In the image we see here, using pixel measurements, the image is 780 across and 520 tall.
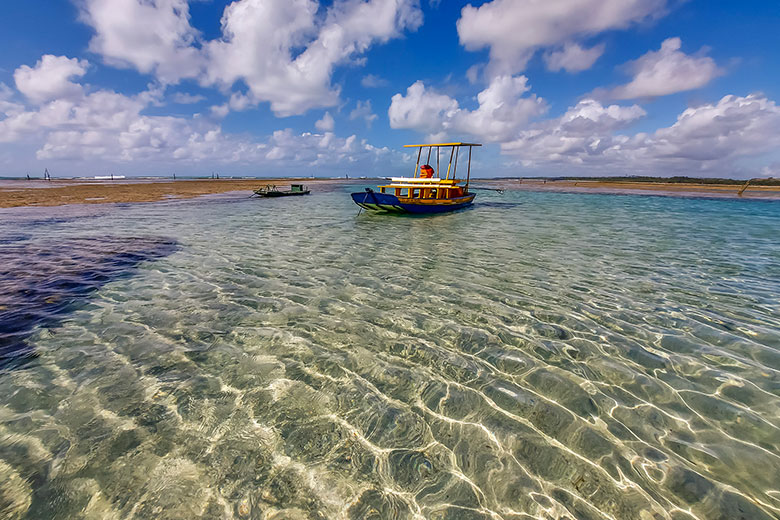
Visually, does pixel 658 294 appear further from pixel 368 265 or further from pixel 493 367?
pixel 368 265

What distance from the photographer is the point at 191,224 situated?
22.2 meters

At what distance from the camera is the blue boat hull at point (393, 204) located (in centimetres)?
2559

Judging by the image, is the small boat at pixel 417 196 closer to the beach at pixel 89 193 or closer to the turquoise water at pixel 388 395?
the turquoise water at pixel 388 395

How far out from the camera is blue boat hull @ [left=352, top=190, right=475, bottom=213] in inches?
1007

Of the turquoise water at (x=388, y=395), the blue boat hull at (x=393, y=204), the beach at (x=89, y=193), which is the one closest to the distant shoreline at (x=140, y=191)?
the beach at (x=89, y=193)

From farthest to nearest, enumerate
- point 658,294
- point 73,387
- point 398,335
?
point 658,294 < point 398,335 < point 73,387

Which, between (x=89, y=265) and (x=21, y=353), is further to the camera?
(x=89, y=265)

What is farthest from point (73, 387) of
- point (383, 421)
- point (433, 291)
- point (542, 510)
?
point (433, 291)

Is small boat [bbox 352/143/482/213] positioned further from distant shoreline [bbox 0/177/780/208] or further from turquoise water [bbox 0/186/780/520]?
distant shoreline [bbox 0/177/780/208]

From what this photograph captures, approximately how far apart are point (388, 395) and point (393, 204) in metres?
22.7

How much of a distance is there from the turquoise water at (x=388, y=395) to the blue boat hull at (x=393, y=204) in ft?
51.8

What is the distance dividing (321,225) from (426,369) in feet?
62.3

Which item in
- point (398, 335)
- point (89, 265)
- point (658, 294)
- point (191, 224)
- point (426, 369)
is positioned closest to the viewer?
point (426, 369)

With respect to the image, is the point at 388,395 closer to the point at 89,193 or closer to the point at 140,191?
the point at 89,193
